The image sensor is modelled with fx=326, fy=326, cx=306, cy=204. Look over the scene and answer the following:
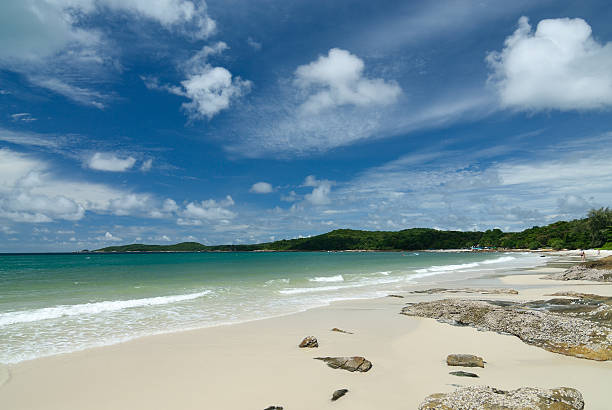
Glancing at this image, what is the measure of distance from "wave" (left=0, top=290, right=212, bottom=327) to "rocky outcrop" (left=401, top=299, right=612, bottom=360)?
14323mm

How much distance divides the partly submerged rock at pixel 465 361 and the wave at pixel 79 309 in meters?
15.4

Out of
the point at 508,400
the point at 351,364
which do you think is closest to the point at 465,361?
the point at 351,364

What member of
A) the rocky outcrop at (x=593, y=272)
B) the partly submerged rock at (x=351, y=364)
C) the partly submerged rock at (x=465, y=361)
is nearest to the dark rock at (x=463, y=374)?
the partly submerged rock at (x=465, y=361)

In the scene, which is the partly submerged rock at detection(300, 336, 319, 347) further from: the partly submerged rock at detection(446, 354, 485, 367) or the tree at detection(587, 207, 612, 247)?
the tree at detection(587, 207, 612, 247)

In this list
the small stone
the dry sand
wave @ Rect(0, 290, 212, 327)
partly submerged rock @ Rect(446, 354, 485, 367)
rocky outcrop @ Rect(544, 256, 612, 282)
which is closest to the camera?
the small stone

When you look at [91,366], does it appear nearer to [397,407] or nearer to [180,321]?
[180,321]

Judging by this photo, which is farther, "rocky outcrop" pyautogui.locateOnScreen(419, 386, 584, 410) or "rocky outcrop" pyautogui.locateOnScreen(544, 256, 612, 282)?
"rocky outcrop" pyautogui.locateOnScreen(544, 256, 612, 282)

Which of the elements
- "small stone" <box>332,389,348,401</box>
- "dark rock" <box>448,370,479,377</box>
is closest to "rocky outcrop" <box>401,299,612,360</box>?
→ "dark rock" <box>448,370,479,377</box>

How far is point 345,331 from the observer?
10906 mm

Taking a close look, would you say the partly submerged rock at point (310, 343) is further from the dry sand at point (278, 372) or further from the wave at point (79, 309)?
the wave at point (79, 309)

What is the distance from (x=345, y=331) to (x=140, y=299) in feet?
46.6

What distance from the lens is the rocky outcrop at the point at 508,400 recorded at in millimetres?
4520

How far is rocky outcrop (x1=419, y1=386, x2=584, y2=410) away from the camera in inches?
178

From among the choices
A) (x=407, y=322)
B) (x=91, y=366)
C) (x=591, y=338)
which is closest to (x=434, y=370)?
(x=591, y=338)
